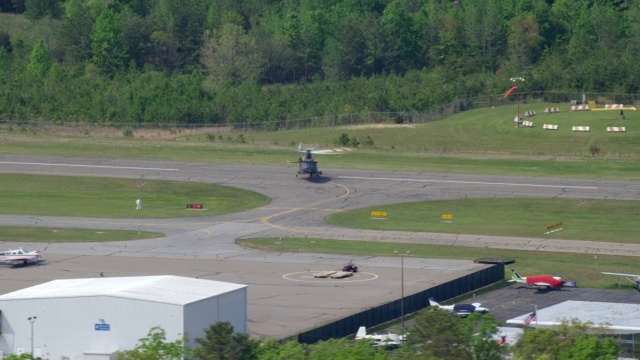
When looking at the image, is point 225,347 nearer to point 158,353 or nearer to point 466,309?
point 158,353

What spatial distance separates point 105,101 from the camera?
606 feet

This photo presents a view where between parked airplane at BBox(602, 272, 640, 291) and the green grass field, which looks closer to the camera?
parked airplane at BBox(602, 272, 640, 291)

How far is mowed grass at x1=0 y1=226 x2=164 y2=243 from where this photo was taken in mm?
99812

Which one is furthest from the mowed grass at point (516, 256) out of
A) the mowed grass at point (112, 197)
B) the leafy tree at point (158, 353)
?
the leafy tree at point (158, 353)

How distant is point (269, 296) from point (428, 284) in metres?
10.9

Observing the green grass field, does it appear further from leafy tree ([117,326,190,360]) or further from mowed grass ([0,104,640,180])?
leafy tree ([117,326,190,360])

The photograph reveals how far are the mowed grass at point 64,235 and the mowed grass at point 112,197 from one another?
8.34 meters

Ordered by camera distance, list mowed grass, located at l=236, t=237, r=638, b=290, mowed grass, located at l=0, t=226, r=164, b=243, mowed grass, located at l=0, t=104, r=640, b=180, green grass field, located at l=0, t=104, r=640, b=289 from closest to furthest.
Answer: mowed grass, located at l=236, t=237, r=638, b=290
green grass field, located at l=0, t=104, r=640, b=289
mowed grass, located at l=0, t=226, r=164, b=243
mowed grass, located at l=0, t=104, r=640, b=180

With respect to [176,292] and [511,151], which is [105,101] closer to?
[511,151]

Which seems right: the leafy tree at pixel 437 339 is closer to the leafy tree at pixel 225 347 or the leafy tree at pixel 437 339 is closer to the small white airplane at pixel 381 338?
the leafy tree at pixel 225 347

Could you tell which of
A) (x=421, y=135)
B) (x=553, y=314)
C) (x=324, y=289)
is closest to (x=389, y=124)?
(x=421, y=135)

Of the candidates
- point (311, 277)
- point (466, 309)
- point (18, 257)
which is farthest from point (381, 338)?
point (18, 257)

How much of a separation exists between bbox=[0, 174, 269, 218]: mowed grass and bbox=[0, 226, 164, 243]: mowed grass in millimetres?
8335

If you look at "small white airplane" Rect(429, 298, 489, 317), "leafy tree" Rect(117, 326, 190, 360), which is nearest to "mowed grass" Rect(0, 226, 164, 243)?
"small white airplane" Rect(429, 298, 489, 317)
